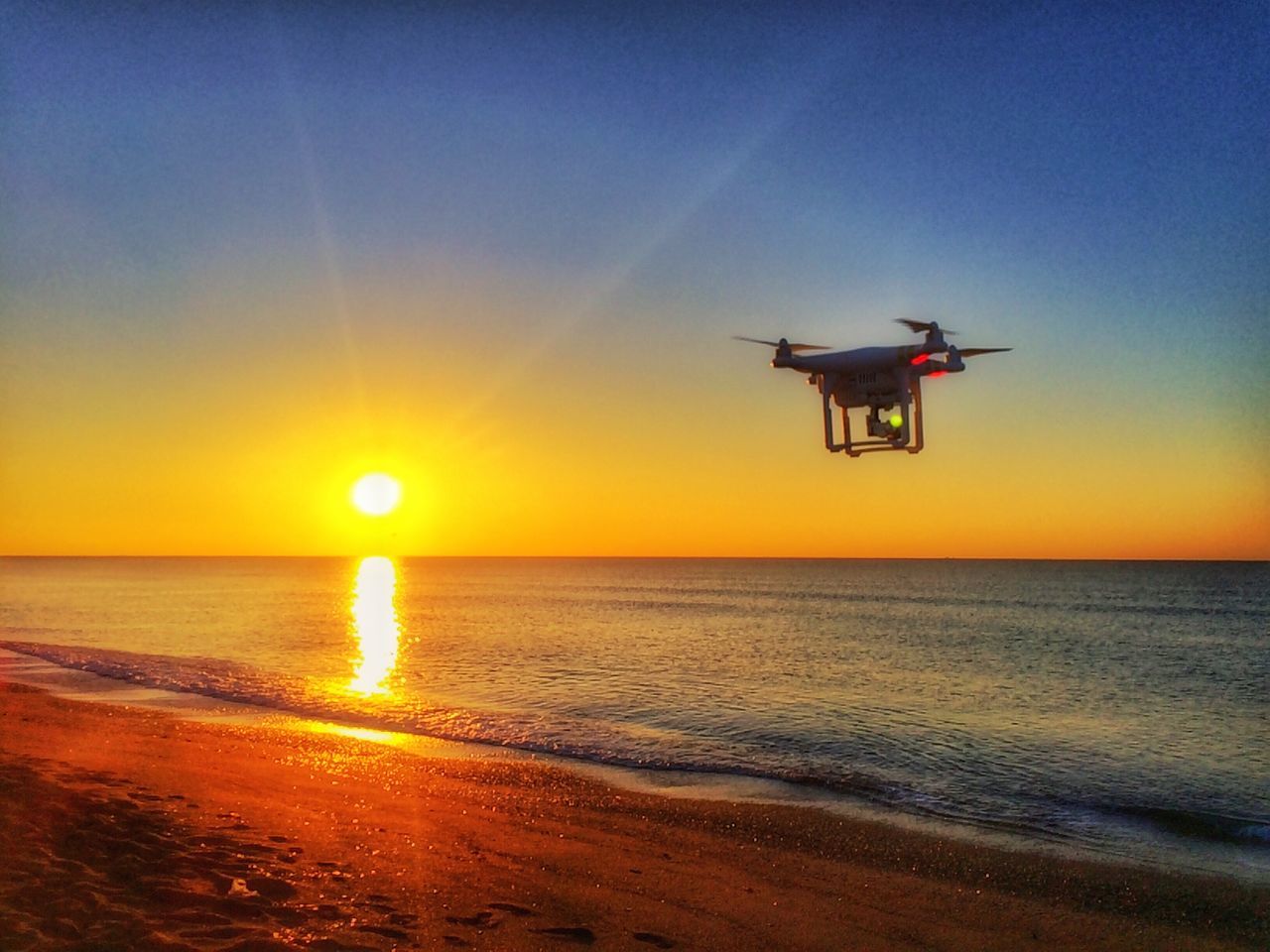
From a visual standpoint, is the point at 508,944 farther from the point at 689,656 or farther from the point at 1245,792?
the point at 689,656

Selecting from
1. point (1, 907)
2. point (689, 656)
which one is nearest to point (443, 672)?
point (689, 656)

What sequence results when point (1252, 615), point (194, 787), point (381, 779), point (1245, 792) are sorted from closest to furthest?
1. point (194, 787)
2. point (381, 779)
3. point (1245, 792)
4. point (1252, 615)

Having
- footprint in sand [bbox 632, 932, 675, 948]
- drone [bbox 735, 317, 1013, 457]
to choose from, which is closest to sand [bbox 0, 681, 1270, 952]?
footprint in sand [bbox 632, 932, 675, 948]

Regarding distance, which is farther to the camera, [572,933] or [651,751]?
[651,751]

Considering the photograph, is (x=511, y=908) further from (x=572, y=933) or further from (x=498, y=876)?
(x=498, y=876)

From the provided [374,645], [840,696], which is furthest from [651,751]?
[374,645]

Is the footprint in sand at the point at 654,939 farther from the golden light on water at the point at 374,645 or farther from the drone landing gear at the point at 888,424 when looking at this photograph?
the golden light on water at the point at 374,645

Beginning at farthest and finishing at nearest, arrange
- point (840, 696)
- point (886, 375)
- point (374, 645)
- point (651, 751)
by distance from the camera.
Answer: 1. point (374, 645)
2. point (840, 696)
3. point (651, 751)
4. point (886, 375)
